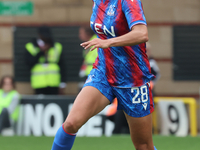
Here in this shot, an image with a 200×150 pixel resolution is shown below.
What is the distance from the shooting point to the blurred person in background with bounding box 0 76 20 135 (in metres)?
8.21

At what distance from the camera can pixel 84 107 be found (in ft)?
12.6

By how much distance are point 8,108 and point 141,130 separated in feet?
15.7

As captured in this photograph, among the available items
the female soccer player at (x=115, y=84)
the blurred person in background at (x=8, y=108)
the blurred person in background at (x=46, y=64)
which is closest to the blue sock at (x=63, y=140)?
the female soccer player at (x=115, y=84)

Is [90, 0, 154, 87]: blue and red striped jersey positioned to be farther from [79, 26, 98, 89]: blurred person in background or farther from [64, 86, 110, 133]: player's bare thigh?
[79, 26, 98, 89]: blurred person in background


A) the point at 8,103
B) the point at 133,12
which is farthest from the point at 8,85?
the point at 133,12

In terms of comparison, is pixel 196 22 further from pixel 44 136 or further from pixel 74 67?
pixel 44 136

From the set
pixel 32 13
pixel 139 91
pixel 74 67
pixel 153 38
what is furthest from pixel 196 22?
pixel 139 91

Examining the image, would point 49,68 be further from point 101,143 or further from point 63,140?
point 63,140

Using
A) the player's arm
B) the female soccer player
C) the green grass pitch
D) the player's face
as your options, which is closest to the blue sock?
the female soccer player

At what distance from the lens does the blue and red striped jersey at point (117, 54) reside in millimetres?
3826

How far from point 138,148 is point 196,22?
6.97m

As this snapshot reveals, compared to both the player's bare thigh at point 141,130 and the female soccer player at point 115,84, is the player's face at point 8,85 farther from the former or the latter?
the player's bare thigh at point 141,130

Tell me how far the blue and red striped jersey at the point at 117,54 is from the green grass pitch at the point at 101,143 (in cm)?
290

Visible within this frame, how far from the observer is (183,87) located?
1066 cm
